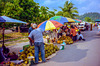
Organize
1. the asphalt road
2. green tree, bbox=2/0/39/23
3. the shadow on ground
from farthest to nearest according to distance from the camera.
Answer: green tree, bbox=2/0/39/23 < the shadow on ground < the asphalt road

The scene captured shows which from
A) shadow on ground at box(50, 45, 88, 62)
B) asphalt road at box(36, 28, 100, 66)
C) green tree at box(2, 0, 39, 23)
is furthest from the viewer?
green tree at box(2, 0, 39, 23)

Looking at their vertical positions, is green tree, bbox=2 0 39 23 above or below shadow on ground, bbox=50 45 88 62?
above

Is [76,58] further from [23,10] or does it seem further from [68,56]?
[23,10]

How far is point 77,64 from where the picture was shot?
5.69 meters

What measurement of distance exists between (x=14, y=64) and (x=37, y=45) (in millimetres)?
1350

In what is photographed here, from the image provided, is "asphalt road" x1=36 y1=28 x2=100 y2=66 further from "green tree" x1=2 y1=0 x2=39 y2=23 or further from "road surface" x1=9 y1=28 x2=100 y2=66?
"green tree" x1=2 y1=0 x2=39 y2=23

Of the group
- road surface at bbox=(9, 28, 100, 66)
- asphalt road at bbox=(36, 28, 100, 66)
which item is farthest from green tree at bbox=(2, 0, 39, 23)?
asphalt road at bbox=(36, 28, 100, 66)

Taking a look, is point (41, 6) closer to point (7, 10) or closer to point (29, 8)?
point (29, 8)

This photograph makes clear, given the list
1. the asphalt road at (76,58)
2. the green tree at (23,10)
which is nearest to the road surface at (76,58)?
the asphalt road at (76,58)

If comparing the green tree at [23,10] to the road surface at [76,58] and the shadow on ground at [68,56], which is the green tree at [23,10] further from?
the shadow on ground at [68,56]

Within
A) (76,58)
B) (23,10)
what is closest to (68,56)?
(76,58)

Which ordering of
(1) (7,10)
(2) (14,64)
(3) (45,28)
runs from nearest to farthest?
1. (2) (14,64)
2. (3) (45,28)
3. (1) (7,10)

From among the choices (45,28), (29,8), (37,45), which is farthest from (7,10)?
(37,45)

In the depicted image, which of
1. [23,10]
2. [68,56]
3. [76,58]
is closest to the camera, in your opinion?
[76,58]
